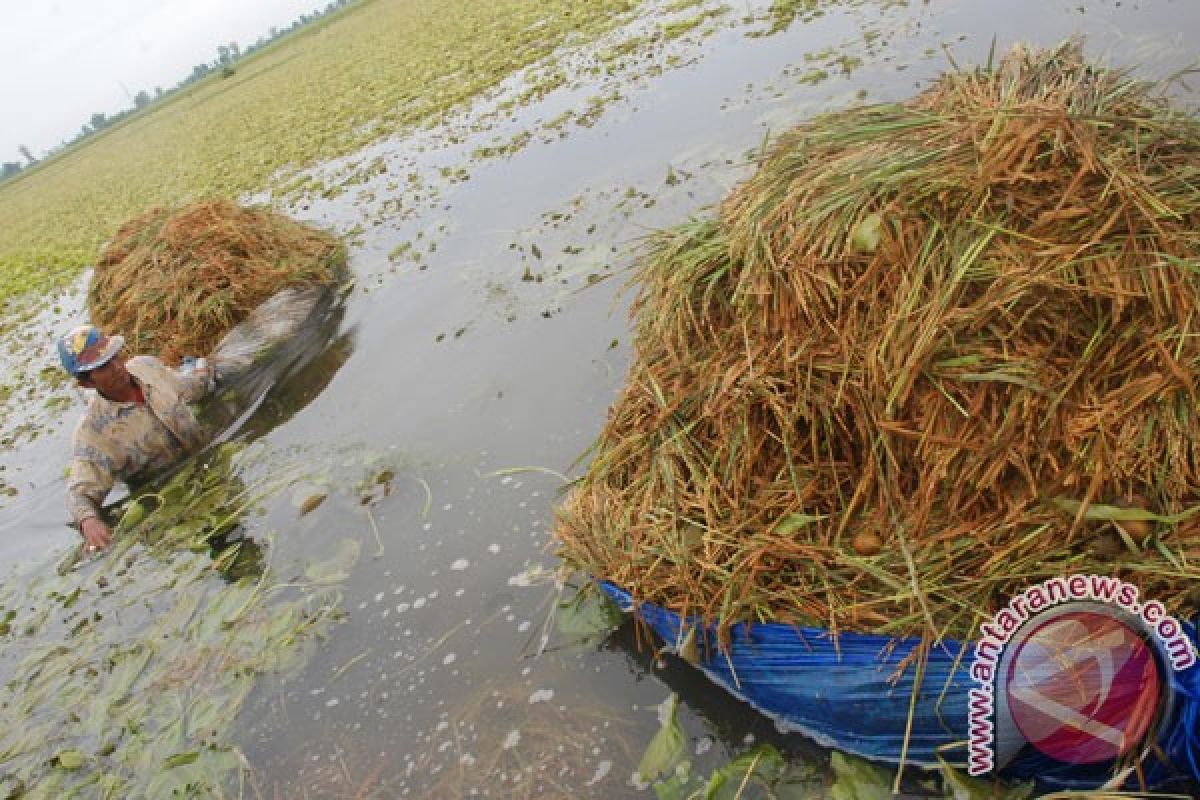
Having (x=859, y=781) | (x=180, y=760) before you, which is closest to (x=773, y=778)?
(x=859, y=781)

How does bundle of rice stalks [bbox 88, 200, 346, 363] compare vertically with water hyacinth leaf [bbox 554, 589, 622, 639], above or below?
above

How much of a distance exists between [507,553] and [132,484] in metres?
3.65

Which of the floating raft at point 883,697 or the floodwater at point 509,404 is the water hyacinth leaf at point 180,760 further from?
the floating raft at point 883,697

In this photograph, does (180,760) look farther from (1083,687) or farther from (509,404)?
(1083,687)

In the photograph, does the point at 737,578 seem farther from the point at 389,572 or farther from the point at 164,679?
the point at 164,679

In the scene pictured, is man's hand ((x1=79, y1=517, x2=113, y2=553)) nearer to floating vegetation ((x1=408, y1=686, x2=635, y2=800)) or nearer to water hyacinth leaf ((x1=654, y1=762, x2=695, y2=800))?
floating vegetation ((x1=408, y1=686, x2=635, y2=800))

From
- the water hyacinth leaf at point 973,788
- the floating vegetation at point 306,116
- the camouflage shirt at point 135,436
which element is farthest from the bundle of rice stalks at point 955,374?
the floating vegetation at point 306,116

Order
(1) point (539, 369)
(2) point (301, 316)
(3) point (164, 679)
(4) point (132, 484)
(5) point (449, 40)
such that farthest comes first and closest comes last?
(5) point (449, 40) → (2) point (301, 316) → (4) point (132, 484) → (1) point (539, 369) → (3) point (164, 679)

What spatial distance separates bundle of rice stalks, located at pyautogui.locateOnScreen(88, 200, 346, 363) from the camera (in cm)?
688

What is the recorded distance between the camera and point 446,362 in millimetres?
5898

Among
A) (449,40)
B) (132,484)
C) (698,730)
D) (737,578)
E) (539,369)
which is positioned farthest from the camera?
(449,40)

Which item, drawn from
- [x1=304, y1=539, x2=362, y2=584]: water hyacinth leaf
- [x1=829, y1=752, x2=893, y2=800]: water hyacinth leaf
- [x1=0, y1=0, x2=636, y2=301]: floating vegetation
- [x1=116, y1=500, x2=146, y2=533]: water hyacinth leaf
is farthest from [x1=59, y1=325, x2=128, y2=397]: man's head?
[x1=0, y1=0, x2=636, y2=301]: floating vegetation

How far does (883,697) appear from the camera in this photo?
2.17m

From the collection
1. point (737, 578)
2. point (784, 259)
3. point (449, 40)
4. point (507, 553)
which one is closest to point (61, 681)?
point (507, 553)
